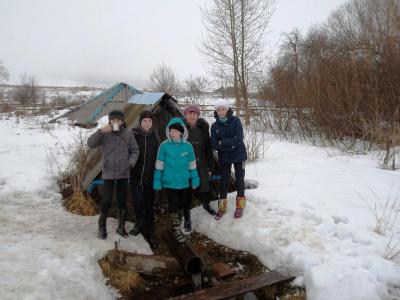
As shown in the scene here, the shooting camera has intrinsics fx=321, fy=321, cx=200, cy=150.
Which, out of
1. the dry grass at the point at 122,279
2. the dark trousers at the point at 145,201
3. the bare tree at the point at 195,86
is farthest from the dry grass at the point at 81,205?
the bare tree at the point at 195,86

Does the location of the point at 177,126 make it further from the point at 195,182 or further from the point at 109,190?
the point at 109,190

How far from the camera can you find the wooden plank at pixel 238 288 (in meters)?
2.94

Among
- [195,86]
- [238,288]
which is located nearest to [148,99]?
[238,288]

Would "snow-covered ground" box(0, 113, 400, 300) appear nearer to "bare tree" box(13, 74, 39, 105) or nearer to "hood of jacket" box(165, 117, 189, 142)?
"hood of jacket" box(165, 117, 189, 142)

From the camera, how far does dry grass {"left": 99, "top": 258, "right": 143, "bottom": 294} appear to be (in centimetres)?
325

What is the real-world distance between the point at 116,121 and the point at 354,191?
11.5 ft

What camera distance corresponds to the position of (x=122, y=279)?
10.8ft

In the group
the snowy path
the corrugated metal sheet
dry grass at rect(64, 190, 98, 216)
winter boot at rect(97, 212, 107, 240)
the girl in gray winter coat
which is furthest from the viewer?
the corrugated metal sheet

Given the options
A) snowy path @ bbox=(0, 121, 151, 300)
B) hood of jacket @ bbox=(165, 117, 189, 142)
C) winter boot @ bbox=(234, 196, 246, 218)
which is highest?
hood of jacket @ bbox=(165, 117, 189, 142)

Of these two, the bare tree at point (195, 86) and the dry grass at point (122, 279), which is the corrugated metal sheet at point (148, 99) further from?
the bare tree at point (195, 86)

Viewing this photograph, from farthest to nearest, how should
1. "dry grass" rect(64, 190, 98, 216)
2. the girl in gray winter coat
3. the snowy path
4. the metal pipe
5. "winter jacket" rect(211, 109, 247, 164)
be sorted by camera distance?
"dry grass" rect(64, 190, 98, 216) < "winter jacket" rect(211, 109, 247, 164) < the girl in gray winter coat < the metal pipe < the snowy path

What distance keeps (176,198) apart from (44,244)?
161cm

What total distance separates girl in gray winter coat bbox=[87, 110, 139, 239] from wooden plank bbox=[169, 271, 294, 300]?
1.61 meters

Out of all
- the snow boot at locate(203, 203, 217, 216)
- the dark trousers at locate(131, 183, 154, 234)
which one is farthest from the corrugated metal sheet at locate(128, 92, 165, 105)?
the snow boot at locate(203, 203, 217, 216)
